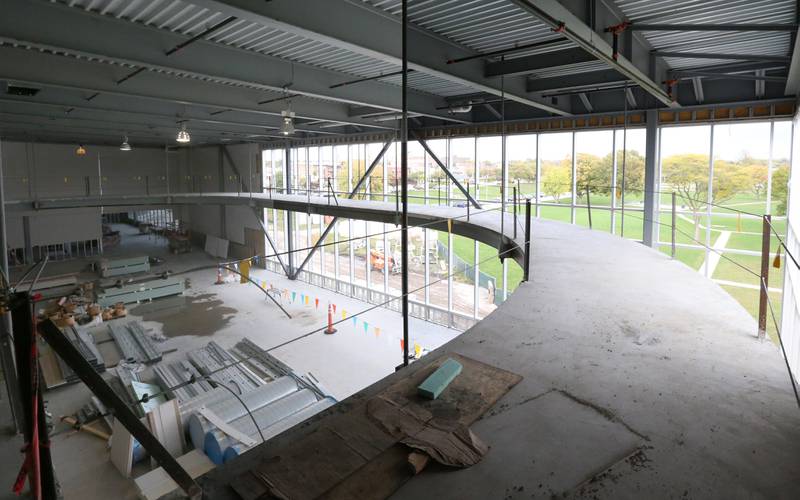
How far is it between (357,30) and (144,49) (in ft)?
11.2

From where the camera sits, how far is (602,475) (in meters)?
2.17

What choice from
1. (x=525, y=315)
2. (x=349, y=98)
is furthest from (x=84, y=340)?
(x=525, y=315)

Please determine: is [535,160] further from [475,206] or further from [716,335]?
[716,335]

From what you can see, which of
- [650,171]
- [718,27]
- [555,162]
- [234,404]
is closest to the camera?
[718,27]

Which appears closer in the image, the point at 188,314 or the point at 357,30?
the point at 357,30

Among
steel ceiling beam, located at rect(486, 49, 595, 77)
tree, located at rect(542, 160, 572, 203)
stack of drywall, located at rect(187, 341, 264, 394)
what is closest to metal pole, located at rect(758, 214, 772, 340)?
steel ceiling beam, located at rect(486, 49, 595, 77)

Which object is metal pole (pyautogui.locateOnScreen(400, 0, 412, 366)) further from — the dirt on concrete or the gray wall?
the gray wall

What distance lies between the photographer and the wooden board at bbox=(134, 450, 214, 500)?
23.7 ft

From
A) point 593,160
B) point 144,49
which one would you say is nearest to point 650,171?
point 593,160

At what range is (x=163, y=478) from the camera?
7.57 m

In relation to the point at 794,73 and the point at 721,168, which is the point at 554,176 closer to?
the point at 794,73

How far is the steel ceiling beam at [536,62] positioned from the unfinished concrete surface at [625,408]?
14.6 feet

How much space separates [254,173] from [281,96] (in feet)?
51.2

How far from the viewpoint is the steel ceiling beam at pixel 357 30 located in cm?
483
